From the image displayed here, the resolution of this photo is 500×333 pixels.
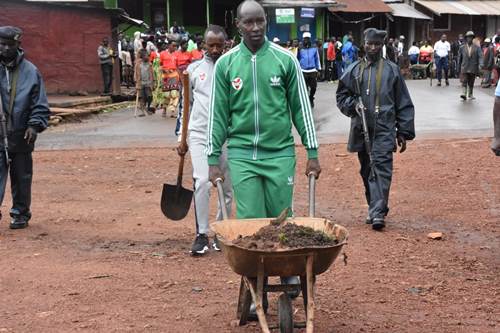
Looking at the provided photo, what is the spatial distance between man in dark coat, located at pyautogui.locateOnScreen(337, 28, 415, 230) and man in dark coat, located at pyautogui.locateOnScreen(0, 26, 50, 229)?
3.06m

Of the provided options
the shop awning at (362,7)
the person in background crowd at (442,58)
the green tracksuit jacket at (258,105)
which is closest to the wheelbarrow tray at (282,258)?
the green tracksuit jacket at (258,105)

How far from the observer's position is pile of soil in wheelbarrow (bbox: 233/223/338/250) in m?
4.30

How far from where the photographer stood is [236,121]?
503cm

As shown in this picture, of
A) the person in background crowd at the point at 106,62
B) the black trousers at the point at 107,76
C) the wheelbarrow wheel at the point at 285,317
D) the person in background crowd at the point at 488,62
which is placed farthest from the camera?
the person in background crowd at the point at 488,62

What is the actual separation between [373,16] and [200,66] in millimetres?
31570

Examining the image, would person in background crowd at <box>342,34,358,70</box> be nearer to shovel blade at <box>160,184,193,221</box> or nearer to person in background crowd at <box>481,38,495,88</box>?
person in background crowd at <box>481,38,495,88</box>

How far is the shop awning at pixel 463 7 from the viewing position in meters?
38.8

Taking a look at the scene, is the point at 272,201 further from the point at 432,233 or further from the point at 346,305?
the point at 432,233

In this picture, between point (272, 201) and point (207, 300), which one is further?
point (207, 300)

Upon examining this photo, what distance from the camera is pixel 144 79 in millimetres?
19344

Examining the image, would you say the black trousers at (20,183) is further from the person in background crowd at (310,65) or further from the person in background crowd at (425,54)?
the person in background crowd at (425,54)

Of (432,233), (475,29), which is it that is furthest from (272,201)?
(475,29)

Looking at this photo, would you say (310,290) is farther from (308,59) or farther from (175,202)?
(308,59)

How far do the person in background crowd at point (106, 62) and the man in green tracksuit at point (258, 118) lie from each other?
58.4 feet
